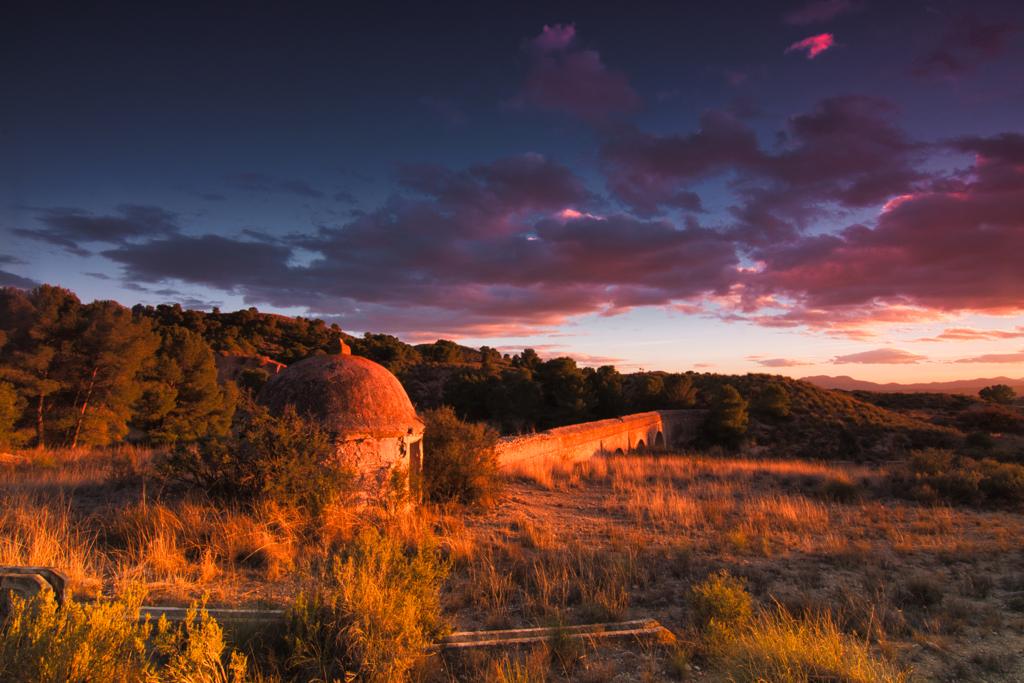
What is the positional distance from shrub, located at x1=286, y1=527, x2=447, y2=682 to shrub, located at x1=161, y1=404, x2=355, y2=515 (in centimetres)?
297

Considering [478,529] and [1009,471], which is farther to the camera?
[1009,471]

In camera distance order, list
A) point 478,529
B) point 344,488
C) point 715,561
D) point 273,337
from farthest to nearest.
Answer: point 273,337 → point 478,529 → point 344,488 → point 715,561

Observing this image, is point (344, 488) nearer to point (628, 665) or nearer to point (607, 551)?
point (607, 551)

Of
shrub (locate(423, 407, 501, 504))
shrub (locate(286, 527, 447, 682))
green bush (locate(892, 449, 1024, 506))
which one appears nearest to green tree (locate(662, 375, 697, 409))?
green bush (locate(892, 449, 1024, 506))

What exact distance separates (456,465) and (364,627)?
6250 mm

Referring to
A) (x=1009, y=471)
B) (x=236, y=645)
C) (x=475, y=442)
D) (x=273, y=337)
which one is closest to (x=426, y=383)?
(x=273, y=337)

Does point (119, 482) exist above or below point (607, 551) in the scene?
above

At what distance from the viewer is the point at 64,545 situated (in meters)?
5.68

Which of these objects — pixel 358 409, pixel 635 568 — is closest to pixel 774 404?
pixel 635 568

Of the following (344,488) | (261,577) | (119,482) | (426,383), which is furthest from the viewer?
(426,383)

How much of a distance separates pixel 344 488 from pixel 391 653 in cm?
401

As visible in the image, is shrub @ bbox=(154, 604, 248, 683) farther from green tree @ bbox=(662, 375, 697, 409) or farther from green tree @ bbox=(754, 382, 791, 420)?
green tree @ bbox=(754, 382, 791, 420)

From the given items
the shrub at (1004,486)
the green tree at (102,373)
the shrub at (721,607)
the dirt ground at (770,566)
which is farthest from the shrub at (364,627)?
the green tree at (102,373)

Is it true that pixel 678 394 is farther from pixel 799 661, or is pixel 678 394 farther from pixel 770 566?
pixel 799 661
